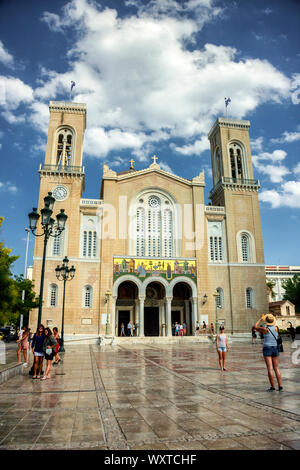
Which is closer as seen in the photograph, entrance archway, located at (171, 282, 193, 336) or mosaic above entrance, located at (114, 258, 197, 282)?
mosaic above entrance, located at (114, 258, 197, 282)

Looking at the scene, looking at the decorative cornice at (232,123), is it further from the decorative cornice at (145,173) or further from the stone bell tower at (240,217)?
the decorative cornice at (145,173)

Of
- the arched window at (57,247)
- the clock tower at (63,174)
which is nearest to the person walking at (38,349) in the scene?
the clock tower at (63,174)

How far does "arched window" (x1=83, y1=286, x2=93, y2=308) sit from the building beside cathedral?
95 millimetres

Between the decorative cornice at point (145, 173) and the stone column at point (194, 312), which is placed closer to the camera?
the stone column at point (194, 312)

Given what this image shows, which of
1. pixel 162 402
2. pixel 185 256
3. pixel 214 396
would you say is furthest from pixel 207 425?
pixel 185 256

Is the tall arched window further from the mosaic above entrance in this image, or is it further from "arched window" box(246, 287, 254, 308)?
"arched window" box(246, 287, 254, 308)

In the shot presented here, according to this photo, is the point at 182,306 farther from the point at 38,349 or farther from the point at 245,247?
the point at 38,349

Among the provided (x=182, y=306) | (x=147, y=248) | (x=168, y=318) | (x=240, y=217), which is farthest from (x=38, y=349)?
(x=240, y=217)

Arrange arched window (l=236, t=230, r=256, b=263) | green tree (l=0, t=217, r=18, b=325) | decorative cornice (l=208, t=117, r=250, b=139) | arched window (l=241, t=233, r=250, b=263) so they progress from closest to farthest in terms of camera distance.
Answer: green tree (l=0, t=217, r=18, b=325), arched window (l=236, t=230, r=256, b=263), arched window (l=241, t=233, r=250, b=263), decorative cornice (l=208, t=117, r=250, b=139)

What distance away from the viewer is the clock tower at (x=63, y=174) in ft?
103

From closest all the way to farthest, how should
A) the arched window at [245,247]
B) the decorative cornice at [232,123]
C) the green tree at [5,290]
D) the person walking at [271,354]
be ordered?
the person walking at [271,354], the green tree at [5,290], the arched window at [245,247], the decorative cornice at [232,123]

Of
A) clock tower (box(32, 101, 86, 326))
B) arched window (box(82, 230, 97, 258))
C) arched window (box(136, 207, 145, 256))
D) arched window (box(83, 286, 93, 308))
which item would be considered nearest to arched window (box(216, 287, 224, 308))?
arched window (box(136, 207, 145, 256))

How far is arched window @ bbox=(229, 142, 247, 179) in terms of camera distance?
3913 centimetres
